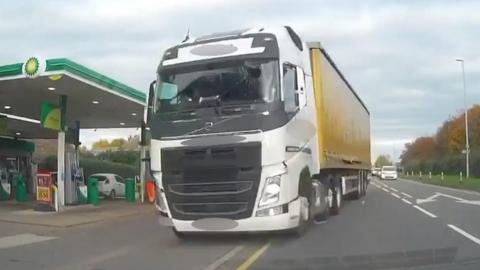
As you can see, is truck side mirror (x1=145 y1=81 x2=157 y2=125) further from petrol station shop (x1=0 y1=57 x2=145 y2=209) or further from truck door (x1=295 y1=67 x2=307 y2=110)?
petrol station shop (x1=0 y1=57 x2=145 y2=209)

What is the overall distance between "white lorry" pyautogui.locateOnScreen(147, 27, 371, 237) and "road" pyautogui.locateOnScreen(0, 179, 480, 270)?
63cm

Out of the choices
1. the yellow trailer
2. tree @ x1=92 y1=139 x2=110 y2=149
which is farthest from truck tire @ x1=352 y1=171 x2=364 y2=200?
tree @ x1=92 y1=139 x2=110 y2=149

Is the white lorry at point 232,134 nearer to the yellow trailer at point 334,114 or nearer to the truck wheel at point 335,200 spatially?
the yellow trailer at point 334,114

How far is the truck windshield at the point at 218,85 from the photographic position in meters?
11.8

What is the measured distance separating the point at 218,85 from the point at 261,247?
10.2ft

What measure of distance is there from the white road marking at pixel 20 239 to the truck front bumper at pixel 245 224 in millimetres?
4256

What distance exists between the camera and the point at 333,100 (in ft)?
57.7

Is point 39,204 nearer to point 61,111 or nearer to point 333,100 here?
point 61,111

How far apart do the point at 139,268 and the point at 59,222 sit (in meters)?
8.59

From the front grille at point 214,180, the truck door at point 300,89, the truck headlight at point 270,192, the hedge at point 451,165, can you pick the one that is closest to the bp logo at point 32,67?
the front grille at point 214,180

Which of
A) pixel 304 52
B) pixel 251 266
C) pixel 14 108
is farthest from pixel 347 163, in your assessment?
pixel 14 108

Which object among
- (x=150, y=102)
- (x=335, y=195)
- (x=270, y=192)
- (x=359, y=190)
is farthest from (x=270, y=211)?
(x=359, y=190)

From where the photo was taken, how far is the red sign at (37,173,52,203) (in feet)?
70.1

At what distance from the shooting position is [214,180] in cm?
1151
